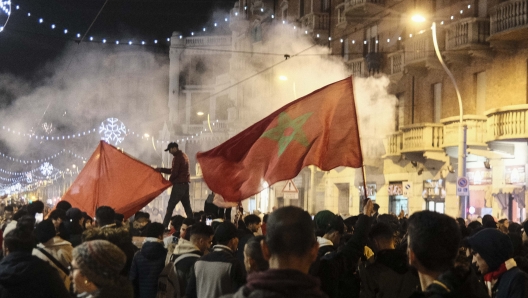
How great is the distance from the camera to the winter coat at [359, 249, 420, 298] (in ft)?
21.4

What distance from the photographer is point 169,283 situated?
24.7ft

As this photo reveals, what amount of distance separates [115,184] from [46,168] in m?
70.8

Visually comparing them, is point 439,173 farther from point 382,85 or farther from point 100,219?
point 100,219

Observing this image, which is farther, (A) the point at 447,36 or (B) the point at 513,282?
(A) the point at 447,36

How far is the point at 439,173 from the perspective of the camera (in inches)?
1136

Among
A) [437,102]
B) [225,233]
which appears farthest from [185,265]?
[437,102]

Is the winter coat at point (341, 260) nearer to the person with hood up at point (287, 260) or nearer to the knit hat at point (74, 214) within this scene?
the person with hood up at point (287, 260)

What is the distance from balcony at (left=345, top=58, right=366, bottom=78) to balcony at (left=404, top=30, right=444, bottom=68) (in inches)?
171

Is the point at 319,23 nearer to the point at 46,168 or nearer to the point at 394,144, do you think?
the point at 394,144

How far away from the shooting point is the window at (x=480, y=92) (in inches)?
1045

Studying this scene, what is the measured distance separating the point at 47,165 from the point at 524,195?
217ft

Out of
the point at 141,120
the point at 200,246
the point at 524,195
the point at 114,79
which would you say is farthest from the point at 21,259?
the point at 114,79

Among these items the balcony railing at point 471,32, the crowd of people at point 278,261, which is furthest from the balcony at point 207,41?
the crowd of people at point 278,261

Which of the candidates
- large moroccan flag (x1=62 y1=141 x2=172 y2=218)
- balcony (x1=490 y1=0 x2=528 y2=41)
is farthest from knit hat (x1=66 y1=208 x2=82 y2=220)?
balcony (x1=490 y1=0 x2=528 y2=41)
